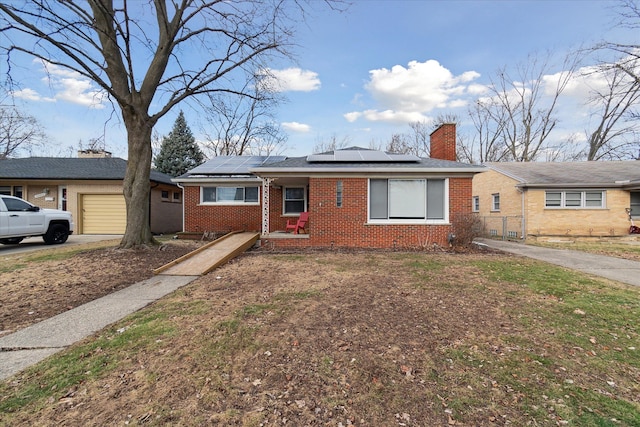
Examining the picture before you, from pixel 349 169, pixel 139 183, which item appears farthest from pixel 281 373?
pixel 139 183

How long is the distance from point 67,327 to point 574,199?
1990cm

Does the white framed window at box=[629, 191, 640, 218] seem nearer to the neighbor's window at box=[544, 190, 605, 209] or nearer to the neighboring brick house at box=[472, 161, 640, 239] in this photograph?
the neighboring brick house at box=[472, 161, 640, 239]

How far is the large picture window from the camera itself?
10531 millimetres

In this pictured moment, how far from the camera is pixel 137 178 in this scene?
31.2ft

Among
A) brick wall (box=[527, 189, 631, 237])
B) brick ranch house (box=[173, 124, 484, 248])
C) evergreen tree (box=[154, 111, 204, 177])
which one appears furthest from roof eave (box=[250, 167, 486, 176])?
evergreen tree (box=[154, 111, 204, 177])

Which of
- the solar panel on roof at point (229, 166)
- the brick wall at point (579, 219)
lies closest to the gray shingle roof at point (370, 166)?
the solar panel on roof at point (229, 166)

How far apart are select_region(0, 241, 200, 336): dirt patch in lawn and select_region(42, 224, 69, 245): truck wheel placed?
3614 mm

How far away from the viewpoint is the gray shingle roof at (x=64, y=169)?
15766mm

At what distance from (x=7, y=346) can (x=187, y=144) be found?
3140 cm

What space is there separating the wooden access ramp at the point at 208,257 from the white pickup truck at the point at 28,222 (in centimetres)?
740

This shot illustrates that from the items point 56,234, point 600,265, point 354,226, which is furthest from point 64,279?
point 600,265

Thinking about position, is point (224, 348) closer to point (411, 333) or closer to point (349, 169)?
point (411, 333)

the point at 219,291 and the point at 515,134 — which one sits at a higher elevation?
the point at 515,134

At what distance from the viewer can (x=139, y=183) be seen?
9.50 meters
